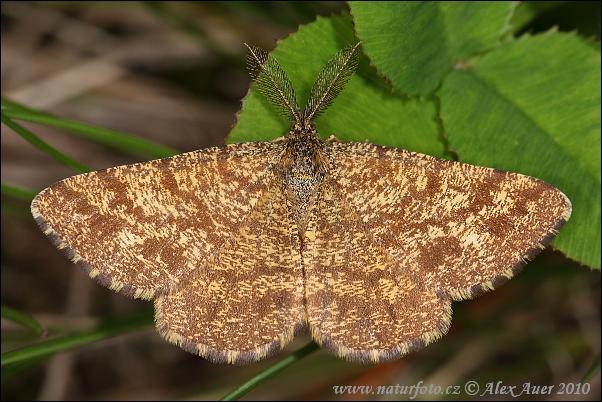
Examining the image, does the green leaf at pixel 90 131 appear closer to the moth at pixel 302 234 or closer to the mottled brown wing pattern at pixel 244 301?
the moth at pixel 302 234

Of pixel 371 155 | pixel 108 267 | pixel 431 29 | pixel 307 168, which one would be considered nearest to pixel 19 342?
pixel 108 267

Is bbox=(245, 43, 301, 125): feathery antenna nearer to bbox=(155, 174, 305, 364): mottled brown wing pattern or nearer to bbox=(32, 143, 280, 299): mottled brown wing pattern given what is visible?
bbox=(32, 143, 280, 299): mottled brown wing pattern

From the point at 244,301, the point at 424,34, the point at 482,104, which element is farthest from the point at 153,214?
the point at 482,104

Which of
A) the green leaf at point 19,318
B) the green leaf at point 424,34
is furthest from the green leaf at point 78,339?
the green leaf at point 424,34

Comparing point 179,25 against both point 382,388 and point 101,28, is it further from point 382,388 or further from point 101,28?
point 382,388

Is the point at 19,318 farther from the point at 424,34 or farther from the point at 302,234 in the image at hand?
the point at 424,34

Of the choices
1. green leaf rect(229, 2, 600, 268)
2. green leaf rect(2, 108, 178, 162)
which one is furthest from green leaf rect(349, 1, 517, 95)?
green leaf rect(2, 108, 178, 162)
